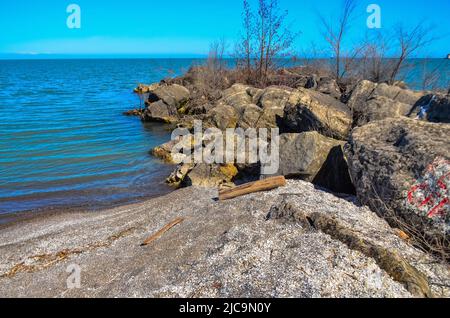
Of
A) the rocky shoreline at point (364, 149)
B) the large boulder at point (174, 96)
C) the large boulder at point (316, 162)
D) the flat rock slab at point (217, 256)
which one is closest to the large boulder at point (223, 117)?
the rocky shoreline at point (364, 149)

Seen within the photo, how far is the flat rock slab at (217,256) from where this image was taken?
415 cm

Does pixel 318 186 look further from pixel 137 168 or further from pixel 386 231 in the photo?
pixel 137 168

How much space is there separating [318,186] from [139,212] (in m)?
3.53

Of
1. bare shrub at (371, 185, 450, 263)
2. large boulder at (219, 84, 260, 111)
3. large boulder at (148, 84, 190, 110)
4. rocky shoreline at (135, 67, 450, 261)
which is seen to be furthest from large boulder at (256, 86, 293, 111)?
large boulder at (148, 84, 190, 110)

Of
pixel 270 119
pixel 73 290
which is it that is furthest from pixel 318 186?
pixel 270 119

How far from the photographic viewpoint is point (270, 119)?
41.9 ft

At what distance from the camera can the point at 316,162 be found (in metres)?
7.65

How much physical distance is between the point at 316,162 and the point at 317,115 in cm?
255

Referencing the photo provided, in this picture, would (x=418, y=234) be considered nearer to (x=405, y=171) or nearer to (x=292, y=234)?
(x=405, y=171)

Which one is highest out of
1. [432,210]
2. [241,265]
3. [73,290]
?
[432,210]

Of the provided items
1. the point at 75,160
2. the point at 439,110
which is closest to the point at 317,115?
the point at 439,110

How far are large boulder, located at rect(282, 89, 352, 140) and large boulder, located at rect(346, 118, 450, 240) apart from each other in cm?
269

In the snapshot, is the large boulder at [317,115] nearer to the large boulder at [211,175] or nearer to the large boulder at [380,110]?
the large boulder at [380,110]

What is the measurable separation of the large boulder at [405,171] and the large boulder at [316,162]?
0.73m
